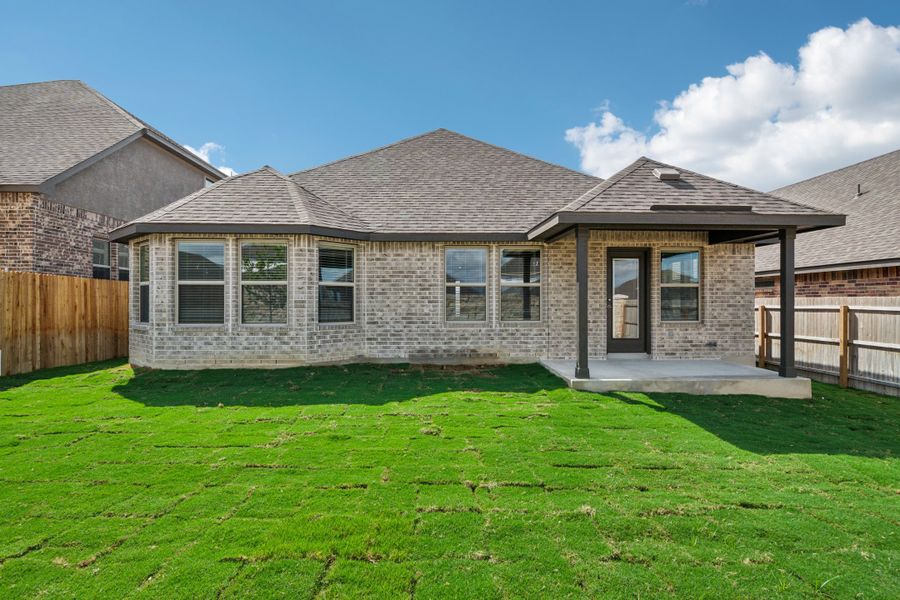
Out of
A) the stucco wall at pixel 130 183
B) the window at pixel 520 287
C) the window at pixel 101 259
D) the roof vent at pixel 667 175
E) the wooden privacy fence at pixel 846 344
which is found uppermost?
the stucco wall at pixel 130 183

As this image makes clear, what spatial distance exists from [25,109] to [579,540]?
20.6 metres

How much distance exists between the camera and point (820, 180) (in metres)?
16.7

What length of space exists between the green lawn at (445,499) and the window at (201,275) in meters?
2.97

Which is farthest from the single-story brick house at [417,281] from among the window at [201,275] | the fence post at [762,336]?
the fence post at [762,336]

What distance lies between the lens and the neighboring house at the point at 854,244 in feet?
34.2

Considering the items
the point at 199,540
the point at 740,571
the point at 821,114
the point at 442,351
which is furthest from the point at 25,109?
→ the point at 821,114

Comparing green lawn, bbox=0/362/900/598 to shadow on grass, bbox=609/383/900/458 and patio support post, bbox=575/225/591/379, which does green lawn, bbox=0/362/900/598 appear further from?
patio support post, bbox=575/225/591/379

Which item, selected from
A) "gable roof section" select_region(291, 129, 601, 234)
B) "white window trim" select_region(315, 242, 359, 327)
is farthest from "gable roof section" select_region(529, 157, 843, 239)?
"white window trim" select_region(315, 242, 359, 327)

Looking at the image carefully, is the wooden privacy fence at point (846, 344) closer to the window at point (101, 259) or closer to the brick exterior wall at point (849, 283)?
the brick exterior wall at point (849, 283)

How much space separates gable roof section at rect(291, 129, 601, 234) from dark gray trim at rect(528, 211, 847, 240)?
2.68 metres

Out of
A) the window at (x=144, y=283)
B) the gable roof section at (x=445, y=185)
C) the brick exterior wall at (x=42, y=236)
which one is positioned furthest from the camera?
the brick exterior wall at (x=42, y=236)

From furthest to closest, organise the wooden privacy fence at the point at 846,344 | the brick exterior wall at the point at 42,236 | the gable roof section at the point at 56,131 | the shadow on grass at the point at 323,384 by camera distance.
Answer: the gable roof section at the point at 56,131 < the brick exterior wall at the point at 42,236 < the wooden privacy fence at the point at 846,344 < the shadow on grass at the point at 323,384

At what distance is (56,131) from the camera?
1379 centimetres

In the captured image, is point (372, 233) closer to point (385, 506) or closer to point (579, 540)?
point (385, 506)
